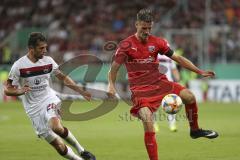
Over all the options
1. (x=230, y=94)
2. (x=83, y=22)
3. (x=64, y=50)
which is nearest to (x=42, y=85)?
(x=230, y=94)

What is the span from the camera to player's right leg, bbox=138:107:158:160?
9781 millimetres

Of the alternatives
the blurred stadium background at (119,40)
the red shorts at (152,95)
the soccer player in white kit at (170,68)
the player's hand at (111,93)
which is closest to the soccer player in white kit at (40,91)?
the player's hand at (111,93)

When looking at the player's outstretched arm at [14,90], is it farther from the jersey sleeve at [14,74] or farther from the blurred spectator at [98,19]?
the blurred spectator at [98,19]

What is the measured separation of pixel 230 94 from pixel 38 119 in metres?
20.7

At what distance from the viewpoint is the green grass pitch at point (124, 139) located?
1199 cm

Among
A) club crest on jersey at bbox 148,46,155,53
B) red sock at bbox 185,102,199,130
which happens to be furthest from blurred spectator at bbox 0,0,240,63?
club crest on jersey at bbox 148,46,155,53

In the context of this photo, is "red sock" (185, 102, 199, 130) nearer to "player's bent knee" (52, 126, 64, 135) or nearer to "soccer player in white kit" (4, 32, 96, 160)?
"soccer player in white kit" (4, 32, 96, 160)

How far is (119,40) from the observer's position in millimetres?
31672

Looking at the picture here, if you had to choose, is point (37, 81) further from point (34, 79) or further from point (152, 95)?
point (152, 95)

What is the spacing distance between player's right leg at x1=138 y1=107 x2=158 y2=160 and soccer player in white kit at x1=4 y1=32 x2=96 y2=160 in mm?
928

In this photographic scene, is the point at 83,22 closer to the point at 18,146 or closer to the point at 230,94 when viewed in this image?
the point at 230,94

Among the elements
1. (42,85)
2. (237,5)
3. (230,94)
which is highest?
(237,5)

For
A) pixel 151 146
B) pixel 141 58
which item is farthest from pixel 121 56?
pixel 151 146

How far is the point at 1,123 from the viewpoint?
66.6ft
